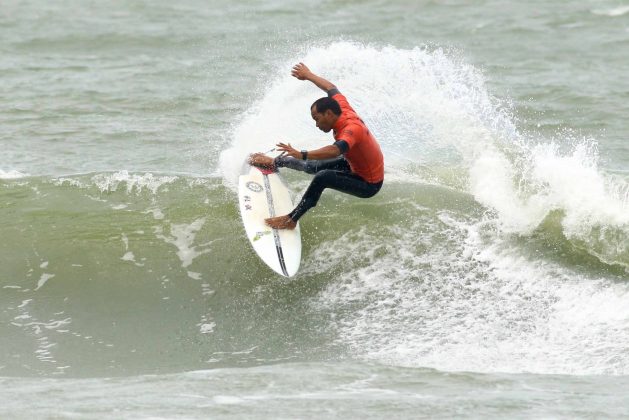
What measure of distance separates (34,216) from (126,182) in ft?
3.86

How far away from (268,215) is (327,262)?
2.39 ft

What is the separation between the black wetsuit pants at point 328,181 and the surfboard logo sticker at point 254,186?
417mm

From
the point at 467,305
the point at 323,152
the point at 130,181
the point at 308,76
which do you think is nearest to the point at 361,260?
the point at 467,305

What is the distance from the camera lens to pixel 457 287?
9.09m

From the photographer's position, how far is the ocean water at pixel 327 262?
6758 millimetres

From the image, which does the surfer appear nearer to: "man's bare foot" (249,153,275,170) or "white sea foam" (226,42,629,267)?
"man's bare foot" (249,153,275,170)

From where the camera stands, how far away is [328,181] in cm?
905

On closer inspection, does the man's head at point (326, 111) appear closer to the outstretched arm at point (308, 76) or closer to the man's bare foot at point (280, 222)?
the outstretched arm at point (308, 76)

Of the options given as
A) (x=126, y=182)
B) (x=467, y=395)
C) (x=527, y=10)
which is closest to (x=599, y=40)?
(x=527, y=10)

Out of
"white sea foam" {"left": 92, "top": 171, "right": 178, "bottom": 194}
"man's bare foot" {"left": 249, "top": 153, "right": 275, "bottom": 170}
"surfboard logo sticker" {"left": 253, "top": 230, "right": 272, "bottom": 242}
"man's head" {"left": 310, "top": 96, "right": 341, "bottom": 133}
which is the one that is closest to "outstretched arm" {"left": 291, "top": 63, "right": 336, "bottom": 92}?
"man's head" {"left": 310, "top": 96, "right": 341, "bottom": 133}

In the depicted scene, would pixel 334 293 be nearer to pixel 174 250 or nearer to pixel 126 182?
pixel 174 250

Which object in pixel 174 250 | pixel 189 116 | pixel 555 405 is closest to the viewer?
pixel 555 405

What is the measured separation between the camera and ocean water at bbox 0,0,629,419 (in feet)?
22.2

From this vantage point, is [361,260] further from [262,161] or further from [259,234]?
[262,161]
